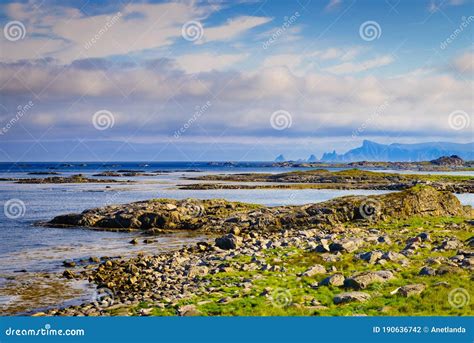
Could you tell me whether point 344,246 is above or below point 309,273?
above

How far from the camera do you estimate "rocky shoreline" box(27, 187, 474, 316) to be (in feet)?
51.5

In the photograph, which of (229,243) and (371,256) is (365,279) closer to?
(371,256)

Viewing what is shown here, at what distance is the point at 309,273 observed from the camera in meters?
19.8

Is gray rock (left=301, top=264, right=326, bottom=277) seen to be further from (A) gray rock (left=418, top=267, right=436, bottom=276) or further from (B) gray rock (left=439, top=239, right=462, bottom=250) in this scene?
(B) gray rock (left=439, top=239, right=462, bottom=250)

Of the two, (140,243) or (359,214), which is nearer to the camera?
(140,243)

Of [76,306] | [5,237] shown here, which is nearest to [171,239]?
[5,237]

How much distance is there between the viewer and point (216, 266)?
22719mm

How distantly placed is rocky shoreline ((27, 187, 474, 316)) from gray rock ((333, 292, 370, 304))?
0.04 meters

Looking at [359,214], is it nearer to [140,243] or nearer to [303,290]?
[140,243]

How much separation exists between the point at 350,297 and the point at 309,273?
A: 406cm

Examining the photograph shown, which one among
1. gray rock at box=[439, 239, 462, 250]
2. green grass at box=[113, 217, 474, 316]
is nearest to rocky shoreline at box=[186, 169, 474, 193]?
gray rock at box=[439, 239, 462, 250]

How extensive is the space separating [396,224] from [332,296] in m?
19.9

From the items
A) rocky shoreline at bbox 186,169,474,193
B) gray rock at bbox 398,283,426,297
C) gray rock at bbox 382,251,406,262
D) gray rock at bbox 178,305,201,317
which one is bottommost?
gray rock at bbox 178,305,201,317

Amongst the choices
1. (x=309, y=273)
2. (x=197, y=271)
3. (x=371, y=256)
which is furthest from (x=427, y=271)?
(x=197, y=271)
